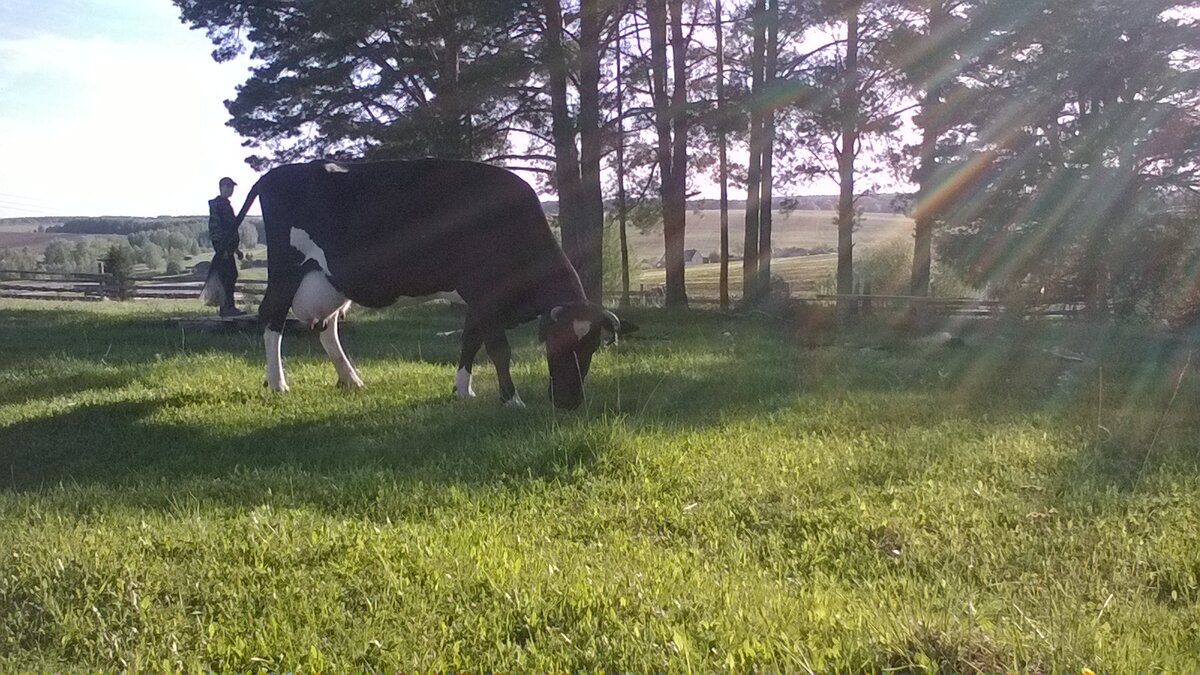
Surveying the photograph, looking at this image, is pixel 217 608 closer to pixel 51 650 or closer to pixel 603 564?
pixel 51 650

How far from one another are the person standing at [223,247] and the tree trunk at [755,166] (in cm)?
1249

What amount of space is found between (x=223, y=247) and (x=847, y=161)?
53.8 ft

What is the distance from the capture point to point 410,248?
792 centimetres

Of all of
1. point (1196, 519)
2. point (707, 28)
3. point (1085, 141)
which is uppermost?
point (707, 28)

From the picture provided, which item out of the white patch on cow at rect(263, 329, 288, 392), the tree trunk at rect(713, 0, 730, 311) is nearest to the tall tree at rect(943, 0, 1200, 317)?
the tree trunk at rect(713, 0, 730, 311)

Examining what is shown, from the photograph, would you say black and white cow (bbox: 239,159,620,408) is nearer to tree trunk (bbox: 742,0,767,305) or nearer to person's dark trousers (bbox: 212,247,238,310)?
person's dark trousers (bbox: 212,247,238,310)

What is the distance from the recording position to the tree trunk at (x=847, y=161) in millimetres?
19609

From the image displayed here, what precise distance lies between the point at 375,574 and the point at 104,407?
5114 mm

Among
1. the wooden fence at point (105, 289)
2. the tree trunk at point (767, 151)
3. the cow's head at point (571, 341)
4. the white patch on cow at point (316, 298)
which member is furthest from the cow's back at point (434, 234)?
the wooden fence at point (105, 289)

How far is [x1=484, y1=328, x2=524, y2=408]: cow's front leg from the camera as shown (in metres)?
7.19

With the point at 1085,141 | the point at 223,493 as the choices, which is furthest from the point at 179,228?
the point at 223,493

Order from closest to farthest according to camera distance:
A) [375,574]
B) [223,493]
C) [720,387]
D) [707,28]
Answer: [375,574]
[223,493]
[720,387]
[707,28]

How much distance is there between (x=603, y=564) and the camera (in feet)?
10.6

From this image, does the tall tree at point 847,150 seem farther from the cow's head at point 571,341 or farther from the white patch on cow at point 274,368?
the white patch on cow at point 274,368
